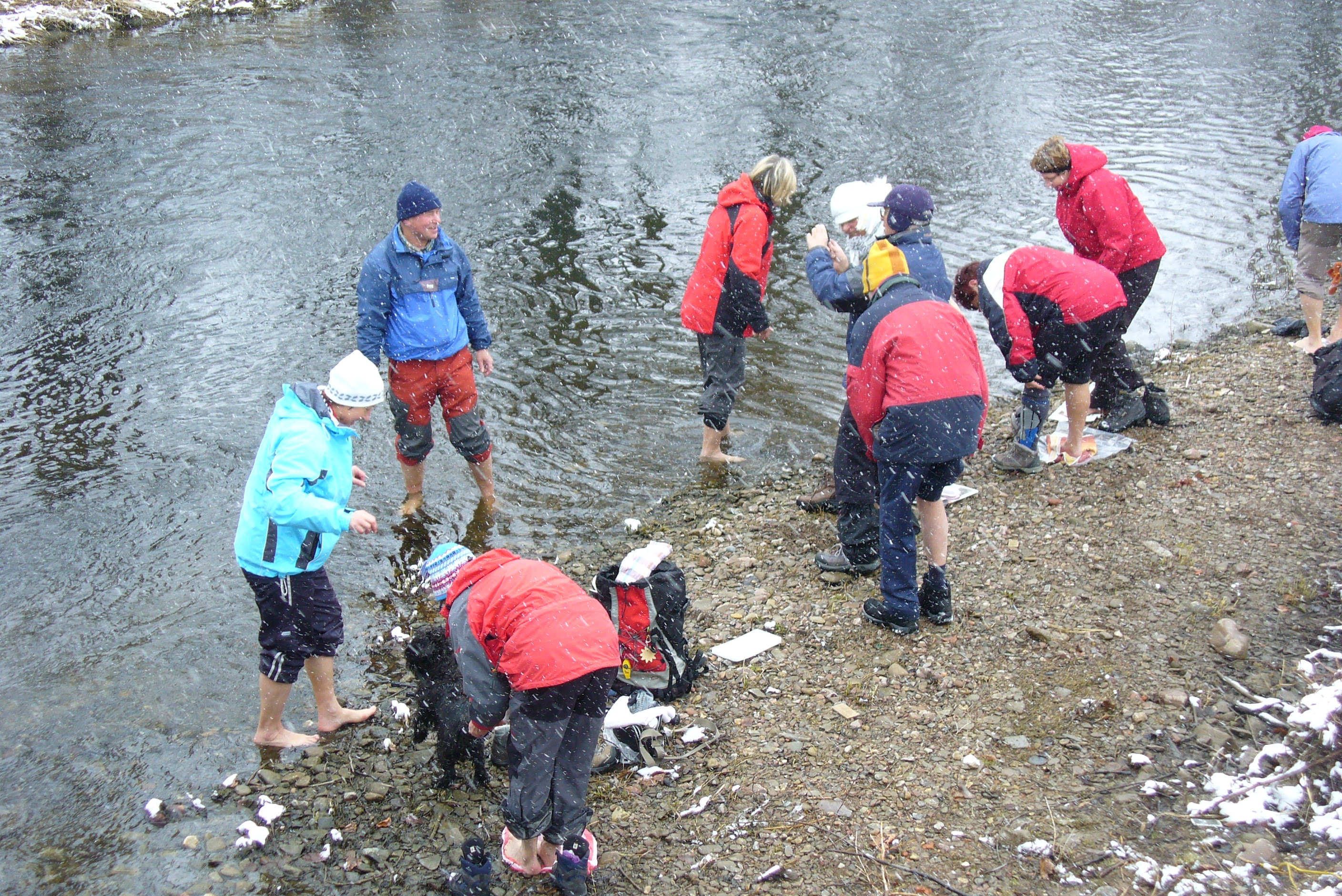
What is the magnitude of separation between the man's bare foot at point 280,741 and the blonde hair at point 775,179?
463cm

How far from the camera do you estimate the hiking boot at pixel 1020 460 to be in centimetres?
712

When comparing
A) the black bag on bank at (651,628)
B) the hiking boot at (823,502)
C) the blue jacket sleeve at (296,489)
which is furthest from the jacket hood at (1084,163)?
the blue jacket sleeve at (296,489)

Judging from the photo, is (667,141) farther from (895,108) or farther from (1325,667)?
(1325,667)

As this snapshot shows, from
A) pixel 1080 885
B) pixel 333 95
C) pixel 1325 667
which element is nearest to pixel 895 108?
pixel 333 95

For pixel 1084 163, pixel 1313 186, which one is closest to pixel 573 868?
pixel 1084 163

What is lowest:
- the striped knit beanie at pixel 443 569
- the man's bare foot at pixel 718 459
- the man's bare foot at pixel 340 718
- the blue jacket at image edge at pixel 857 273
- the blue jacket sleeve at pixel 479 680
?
the man's bare foot at pixel 718 459

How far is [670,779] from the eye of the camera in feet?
15.7

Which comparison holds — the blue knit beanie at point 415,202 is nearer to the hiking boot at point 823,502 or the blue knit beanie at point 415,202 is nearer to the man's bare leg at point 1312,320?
the hiking boot at point 823,502

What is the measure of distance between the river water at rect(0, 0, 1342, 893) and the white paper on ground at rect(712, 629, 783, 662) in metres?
2.03

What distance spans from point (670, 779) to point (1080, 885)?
6.28 ft

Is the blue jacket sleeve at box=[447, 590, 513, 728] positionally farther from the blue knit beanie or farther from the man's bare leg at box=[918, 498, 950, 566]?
the blue knit beanie

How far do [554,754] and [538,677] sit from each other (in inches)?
16.6

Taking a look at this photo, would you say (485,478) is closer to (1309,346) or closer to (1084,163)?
(1084,163)

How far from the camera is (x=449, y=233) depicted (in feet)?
41.2
